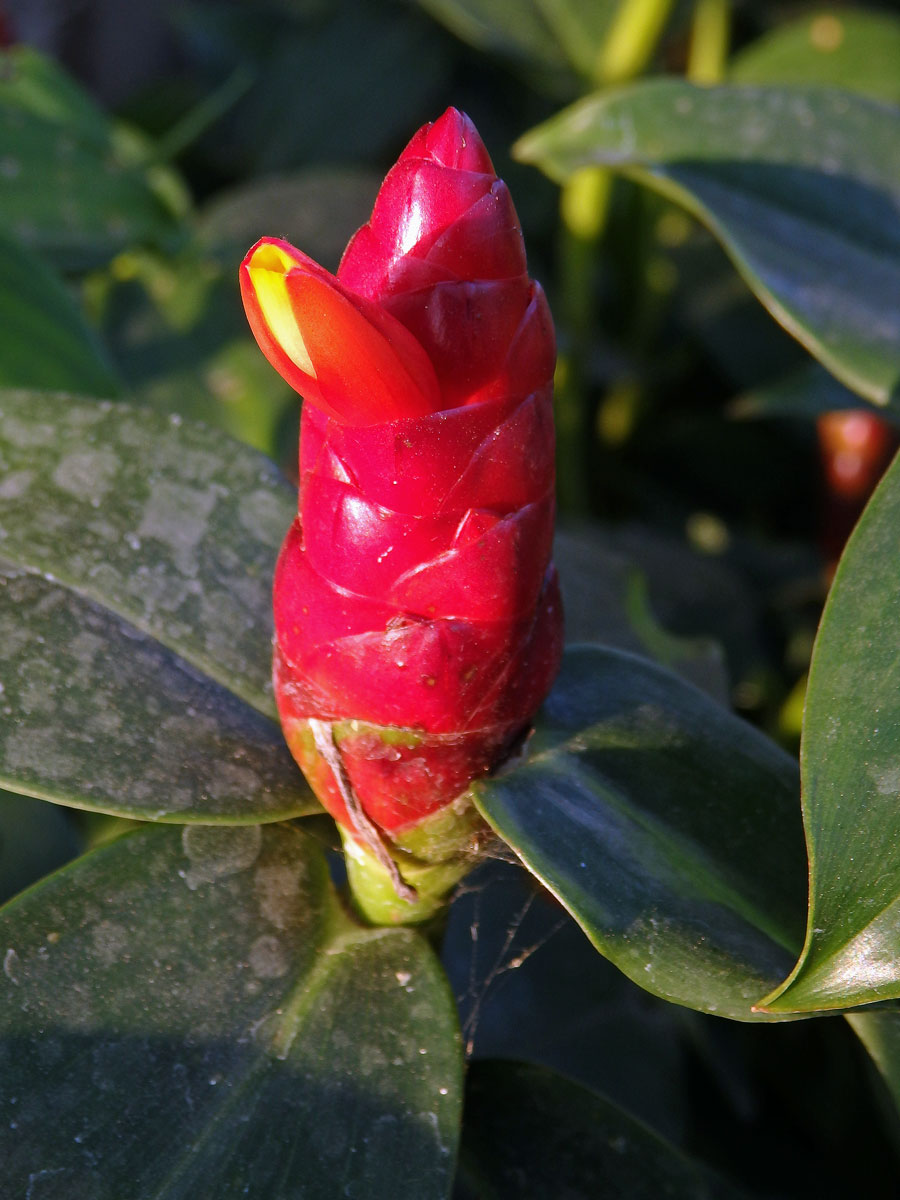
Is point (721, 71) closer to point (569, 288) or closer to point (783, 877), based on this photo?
point (569, 288)

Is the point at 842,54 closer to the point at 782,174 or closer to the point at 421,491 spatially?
the point at 782,174

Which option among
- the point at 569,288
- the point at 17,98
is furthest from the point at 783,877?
the point at 17,98

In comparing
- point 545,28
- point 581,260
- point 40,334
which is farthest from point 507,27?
point 40,334

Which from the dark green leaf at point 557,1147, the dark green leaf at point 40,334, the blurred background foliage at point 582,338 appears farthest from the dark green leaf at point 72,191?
the dark green leaf at point 557,1147

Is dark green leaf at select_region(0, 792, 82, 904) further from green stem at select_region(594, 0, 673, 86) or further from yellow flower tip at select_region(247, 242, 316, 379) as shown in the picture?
green stem at select_region(594, 0, 673, 86)

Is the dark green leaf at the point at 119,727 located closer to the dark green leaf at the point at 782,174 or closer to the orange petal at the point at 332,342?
the orange petal at the point at 332,342

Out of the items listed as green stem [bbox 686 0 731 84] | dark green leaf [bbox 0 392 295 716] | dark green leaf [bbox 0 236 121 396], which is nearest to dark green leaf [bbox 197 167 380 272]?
dark green leaf [bbox 0 236 121 396]
